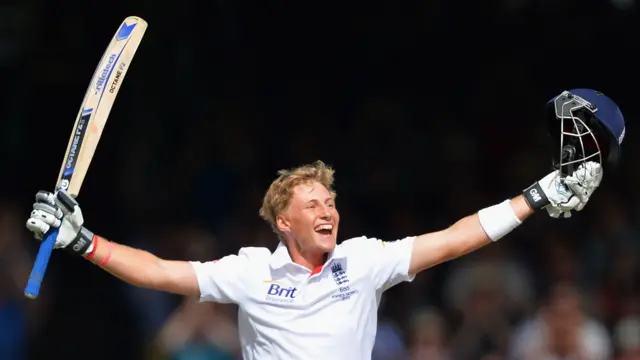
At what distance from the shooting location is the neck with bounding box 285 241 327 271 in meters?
4.72

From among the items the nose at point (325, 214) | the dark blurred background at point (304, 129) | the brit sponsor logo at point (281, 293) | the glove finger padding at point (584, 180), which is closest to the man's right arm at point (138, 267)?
the brit sponsor logo at point (281, 293)

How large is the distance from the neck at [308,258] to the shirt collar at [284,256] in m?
0.03

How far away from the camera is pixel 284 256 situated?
4711 millimetres

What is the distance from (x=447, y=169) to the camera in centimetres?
849

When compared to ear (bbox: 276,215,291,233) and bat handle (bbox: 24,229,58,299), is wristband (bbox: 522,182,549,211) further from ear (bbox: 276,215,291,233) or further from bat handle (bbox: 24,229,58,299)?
bat handle (bbox: 24,229,58,299)

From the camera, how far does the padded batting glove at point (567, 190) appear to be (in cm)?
471

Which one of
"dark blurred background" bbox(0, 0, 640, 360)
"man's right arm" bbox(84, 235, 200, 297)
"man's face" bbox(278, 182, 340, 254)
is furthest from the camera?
"dark blurred background" bbox(0, 0, 640, 360)

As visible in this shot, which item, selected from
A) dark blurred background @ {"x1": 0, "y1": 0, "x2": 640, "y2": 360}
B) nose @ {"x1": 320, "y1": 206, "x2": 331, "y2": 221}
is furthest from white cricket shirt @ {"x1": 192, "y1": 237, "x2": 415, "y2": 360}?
dark blurred background @ {"x1": 0, "y1": 0, "x2": 640, "y2": 360}

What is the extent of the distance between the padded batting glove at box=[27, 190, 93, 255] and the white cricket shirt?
0.42m

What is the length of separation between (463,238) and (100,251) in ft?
4.19

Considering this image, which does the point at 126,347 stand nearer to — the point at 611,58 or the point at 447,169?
the point at 447,169

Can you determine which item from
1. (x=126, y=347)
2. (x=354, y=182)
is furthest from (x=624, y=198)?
(x=126, y=347)

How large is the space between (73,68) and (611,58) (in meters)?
3.48

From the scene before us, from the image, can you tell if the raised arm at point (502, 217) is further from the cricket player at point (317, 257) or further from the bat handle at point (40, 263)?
the bat handle at point (40, 263)
